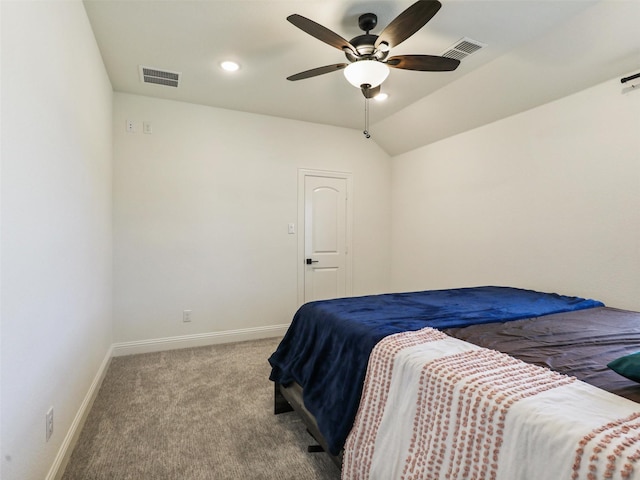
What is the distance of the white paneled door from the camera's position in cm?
432

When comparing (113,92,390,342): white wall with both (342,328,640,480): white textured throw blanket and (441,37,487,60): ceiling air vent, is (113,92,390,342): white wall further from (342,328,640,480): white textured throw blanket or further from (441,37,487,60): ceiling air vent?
(342,328,640,480): white textured throw blanket

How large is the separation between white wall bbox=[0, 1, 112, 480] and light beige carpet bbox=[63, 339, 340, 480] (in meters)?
0.26

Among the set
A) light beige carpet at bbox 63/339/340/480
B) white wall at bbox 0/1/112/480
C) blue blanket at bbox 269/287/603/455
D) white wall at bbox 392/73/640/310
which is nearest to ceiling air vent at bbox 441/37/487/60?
white wall at bbox 392/73/640/310

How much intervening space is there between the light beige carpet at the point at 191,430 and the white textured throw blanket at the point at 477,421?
56cm

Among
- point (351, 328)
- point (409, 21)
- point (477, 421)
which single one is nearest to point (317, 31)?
point (409, 21)

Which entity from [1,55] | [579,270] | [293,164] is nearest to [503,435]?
[1,55]

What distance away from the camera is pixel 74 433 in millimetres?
1959

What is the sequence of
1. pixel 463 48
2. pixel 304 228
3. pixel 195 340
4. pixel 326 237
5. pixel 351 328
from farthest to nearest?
pixel 326 237, pixel 304 228, pixel 195 340, pixel 463 48, pixel 351 328

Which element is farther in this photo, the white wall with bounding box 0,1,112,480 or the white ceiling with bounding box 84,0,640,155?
the white ceiling with bounding box 84,0,640,155

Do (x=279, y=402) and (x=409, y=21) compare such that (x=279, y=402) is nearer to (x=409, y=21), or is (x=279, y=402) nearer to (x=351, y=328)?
(x=351, y=328)

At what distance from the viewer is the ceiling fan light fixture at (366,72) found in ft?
6.86

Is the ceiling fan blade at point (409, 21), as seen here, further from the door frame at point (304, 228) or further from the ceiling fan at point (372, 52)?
the door frame at point (304, 228)

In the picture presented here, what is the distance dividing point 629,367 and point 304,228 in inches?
137

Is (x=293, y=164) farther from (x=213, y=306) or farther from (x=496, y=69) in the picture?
(x=496, y=69)
